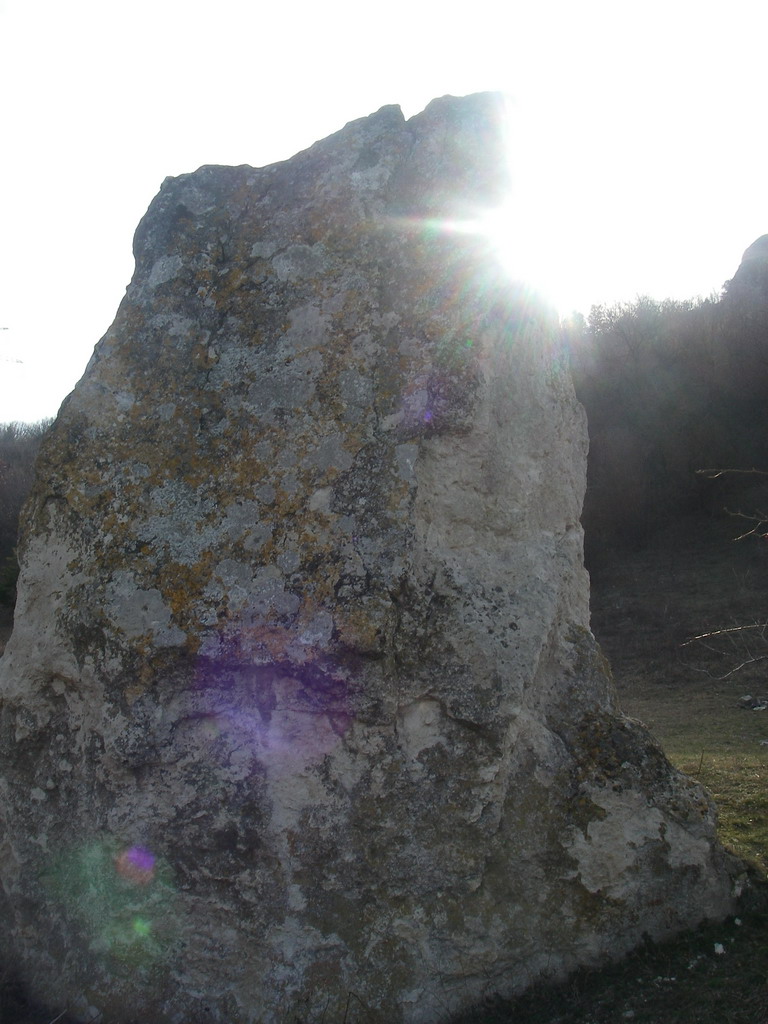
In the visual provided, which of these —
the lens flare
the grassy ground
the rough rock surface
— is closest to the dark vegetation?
the grassy ground

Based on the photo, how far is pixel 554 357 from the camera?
3.79 meters

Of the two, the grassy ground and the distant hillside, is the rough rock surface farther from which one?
the distant hillside

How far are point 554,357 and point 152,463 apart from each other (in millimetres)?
1825

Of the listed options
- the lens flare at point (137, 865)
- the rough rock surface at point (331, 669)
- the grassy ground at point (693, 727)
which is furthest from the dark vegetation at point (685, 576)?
the lens flare at point (137, 865)

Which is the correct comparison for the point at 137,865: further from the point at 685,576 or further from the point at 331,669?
the point at 685,576

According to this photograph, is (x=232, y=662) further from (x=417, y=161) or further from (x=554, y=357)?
(x=417, y=161)

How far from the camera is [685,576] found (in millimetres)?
16125

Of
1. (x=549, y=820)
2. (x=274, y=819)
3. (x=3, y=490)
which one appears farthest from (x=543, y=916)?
A: (x=3, y=490)

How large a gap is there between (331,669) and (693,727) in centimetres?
698

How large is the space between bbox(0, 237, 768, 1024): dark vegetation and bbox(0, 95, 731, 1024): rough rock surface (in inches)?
7.4

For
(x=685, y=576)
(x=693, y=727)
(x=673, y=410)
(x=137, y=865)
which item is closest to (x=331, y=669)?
(x=137, y=865)

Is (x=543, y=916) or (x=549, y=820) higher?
(x=549, y=820)

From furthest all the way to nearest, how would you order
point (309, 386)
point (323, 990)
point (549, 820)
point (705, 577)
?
point (705, 577), point (309, 386), point (549, 820), point (323, 990)

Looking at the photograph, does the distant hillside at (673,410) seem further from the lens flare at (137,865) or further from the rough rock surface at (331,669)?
the lens flare at (137,865)
